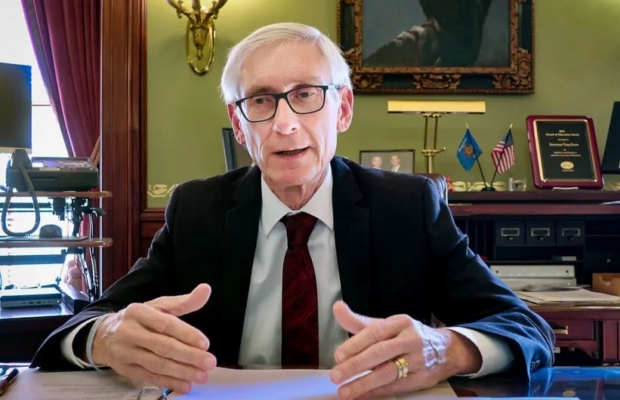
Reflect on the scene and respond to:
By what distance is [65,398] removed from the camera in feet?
2.63

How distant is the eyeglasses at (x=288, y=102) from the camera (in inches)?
50.1

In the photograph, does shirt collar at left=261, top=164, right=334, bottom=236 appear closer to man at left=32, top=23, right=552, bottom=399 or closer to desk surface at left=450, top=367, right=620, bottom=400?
man at left=32, top=23, right=552, bottom=399

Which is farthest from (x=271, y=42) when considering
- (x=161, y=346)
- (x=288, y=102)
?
(x=161, y=346)

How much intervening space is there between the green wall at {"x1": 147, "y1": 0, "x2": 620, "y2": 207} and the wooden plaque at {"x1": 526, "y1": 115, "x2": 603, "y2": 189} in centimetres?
12

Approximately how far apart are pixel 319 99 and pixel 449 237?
436 mm

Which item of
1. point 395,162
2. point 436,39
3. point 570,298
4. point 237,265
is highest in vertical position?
point 436,39

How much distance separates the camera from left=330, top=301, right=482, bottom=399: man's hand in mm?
801

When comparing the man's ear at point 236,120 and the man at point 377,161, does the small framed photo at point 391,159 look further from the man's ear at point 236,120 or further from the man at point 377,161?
the man's ear at point 236,120

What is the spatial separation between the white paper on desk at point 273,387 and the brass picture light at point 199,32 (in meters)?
1.97

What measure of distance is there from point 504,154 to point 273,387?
2015 mm

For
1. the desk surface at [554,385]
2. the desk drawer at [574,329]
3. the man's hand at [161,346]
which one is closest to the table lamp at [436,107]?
the desk drawer at [574,329]

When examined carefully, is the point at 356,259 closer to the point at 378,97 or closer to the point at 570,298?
the point at 570,298

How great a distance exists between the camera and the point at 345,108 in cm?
144

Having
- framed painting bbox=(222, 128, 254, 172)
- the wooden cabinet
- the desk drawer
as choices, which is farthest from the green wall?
the desk drawer
